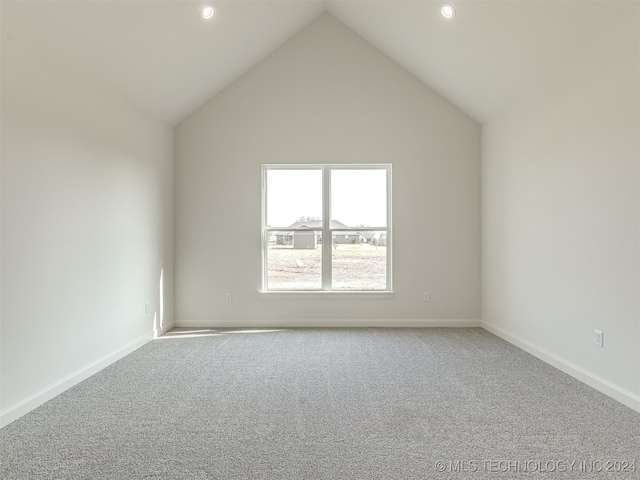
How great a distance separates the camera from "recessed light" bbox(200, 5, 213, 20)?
10.8ft

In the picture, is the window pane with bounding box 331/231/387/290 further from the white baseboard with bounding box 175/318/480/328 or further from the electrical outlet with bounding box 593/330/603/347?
the electrical outlet with bounding box 593/330/603/347

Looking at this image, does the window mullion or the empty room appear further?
the window mullion

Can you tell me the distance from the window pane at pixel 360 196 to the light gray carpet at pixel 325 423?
1.93 meters

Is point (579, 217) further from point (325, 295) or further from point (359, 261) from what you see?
point (325, 295)

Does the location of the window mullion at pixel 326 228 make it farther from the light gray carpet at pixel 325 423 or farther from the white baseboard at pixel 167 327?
the white baseboard at pixel 167 327

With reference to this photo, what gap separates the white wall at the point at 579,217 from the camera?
2.48 metres

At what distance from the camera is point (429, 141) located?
15.5 ft

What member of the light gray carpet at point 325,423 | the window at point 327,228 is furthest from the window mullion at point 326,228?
the light gray carpet at point 325,423

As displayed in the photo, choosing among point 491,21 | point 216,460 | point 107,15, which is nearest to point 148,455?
point 216,460

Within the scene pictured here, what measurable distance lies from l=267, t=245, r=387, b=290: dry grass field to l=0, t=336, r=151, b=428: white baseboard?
1.84 m

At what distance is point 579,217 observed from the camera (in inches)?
116

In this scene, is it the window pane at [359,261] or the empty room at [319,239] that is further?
the window pane at [359,261]

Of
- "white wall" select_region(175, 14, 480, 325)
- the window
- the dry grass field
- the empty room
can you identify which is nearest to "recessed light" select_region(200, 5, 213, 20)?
the empty room

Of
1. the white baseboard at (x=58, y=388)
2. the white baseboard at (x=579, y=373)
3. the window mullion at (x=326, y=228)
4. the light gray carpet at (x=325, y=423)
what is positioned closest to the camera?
the light gray carpet at (x=325, y=423)
